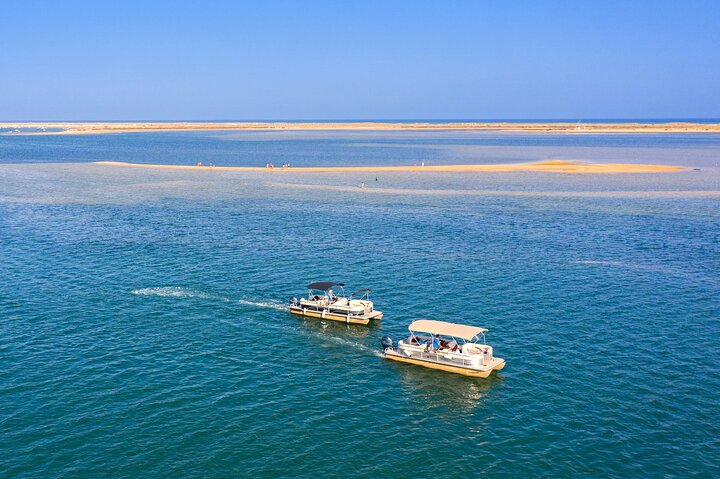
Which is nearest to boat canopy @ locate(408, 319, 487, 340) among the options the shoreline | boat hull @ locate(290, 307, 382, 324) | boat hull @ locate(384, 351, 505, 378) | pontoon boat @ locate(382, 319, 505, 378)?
pontoon boat @ locate(382, 319, 505, 378)

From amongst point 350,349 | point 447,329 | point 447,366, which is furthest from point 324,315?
point 447,366

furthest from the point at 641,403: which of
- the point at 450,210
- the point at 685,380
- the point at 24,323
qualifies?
the point at 450,210

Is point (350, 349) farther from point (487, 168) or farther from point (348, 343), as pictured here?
point (487, 168)

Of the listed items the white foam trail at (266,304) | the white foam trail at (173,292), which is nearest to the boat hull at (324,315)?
the white foam trail at (266,304)

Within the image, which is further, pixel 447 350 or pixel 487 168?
pixel 487 168

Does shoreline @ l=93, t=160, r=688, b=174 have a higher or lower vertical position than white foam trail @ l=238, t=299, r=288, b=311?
higher

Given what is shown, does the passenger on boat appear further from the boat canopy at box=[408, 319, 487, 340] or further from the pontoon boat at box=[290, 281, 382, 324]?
the pontoon boat at box=[290, 281, 382, 324]
